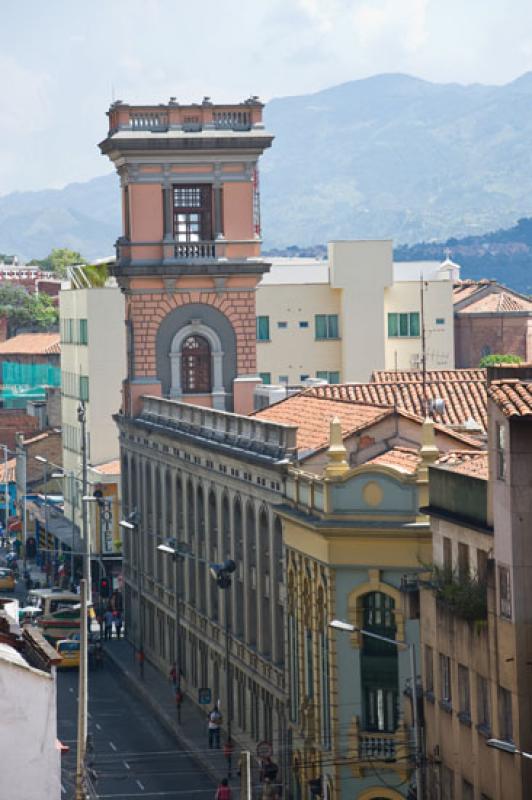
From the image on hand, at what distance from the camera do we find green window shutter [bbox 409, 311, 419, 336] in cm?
14395

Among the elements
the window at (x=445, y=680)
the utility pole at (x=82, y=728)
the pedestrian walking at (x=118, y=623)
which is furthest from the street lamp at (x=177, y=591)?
the window at (x=445, y=680)

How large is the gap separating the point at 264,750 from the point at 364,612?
10.2 m

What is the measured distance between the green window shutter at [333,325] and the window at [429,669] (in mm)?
85809

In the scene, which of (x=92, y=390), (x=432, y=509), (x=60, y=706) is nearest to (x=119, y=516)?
(x=92, y=390)

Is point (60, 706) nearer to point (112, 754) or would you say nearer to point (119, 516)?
point (112, 754)

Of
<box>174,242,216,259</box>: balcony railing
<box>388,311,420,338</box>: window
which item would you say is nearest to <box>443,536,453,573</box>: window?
<box>174,242,216,259</box>: balcony railing

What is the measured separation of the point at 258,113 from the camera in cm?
10338

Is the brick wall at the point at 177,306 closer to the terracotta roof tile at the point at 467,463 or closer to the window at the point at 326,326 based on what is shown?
the window at the point at 326,326

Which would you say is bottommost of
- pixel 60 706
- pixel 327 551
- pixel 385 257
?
pixel 60 706

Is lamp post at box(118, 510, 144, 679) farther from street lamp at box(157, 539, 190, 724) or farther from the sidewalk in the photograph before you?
street lamp at box(157, 539, 190, 724)

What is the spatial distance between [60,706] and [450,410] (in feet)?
61.2

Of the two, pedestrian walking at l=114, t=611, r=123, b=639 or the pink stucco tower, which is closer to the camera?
the pink stucco tower

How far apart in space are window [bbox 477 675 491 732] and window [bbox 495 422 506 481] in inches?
170

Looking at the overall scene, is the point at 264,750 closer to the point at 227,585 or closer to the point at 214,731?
the point at 214,731
